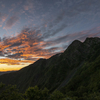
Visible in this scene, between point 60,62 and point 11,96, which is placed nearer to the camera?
point 11,96

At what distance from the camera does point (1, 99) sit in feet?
57.9

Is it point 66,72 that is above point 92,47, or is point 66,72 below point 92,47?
below

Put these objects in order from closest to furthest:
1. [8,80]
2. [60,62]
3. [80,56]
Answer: [80,56]
[60,62]
[8,80]

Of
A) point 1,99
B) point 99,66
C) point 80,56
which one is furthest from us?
point 80,56

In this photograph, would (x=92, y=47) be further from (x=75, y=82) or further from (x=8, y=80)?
(x=8, y=80)

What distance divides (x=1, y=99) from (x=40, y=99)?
857cm

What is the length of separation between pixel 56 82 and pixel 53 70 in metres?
17.1

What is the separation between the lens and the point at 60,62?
113 meters

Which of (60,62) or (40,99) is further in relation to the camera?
(60,62)

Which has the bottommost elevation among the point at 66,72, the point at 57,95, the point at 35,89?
the point at 66,72

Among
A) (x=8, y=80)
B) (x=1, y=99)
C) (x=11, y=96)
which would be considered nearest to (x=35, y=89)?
(x=11, y=96)

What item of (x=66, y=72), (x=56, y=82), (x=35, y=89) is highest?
(x=35, y=89)

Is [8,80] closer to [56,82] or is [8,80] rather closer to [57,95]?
[56,82]

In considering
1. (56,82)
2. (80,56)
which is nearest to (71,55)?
(80,56)
